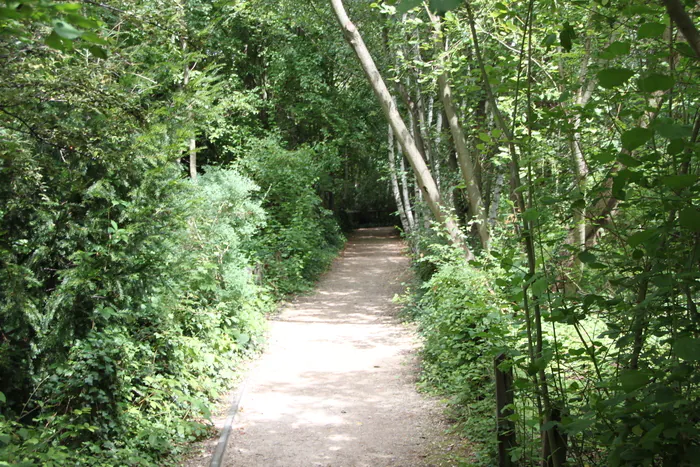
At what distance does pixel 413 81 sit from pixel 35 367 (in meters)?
13.5

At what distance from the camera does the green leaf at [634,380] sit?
6.89 ft

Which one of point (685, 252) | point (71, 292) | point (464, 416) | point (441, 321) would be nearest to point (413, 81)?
point (441, 321)

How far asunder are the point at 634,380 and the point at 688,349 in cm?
25

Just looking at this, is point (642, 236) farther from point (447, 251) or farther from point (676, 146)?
point (447, 251)

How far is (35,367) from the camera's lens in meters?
5.41

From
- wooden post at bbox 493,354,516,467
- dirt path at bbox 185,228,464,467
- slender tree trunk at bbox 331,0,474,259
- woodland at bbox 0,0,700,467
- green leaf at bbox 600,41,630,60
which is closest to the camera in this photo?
green leaf at bbox 600,41,630,60

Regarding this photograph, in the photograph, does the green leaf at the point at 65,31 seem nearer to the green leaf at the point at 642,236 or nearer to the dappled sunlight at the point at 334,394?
the green leaf at the point at 642,236

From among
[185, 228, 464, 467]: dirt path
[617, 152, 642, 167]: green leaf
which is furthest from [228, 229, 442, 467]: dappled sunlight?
[617, 152, 642, 167]: green leaf

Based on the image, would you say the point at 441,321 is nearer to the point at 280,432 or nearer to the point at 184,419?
the point at 280,432

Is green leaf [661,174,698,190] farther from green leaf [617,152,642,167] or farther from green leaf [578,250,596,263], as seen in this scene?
green leaf [578,250,596,263]

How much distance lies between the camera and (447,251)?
1134cm

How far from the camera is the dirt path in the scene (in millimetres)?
6039

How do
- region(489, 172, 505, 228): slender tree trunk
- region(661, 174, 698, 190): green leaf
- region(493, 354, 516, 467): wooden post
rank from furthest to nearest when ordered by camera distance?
region(489, 172, 505, 228): slender tree trunk, region(493, 354, 516, 467): wooden post, region(661, 174, 698, 190): green leaf

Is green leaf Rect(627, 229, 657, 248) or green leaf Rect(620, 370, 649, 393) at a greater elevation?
green leaf Rect(627, 229, 657, 248)
